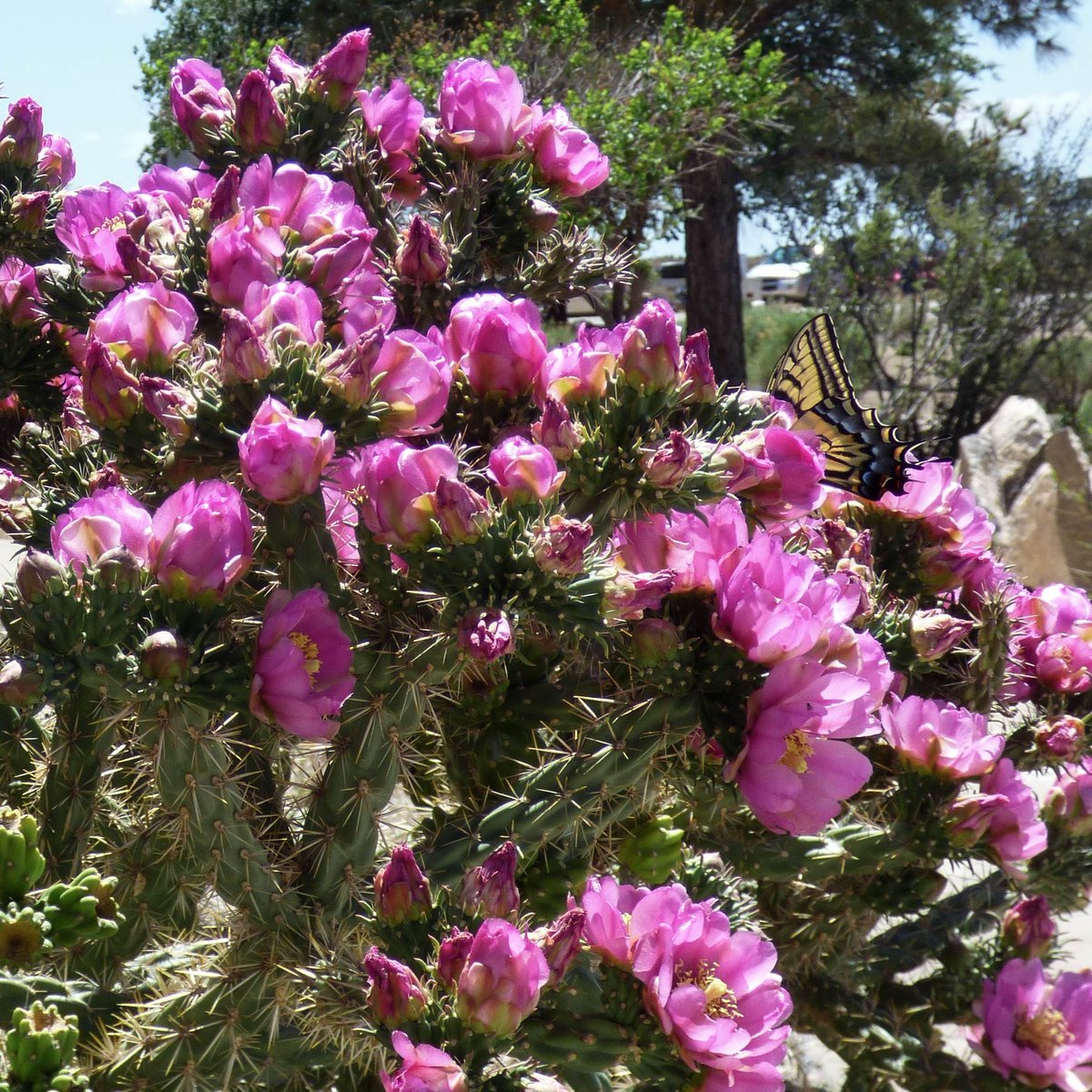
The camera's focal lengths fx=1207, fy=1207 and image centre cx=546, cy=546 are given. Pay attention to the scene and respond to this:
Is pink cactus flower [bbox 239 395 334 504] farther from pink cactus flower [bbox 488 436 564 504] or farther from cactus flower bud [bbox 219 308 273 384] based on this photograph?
pink cactus flower [bbox 488 436 564 504]

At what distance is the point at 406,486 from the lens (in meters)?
1.22

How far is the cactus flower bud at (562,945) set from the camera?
124 cm

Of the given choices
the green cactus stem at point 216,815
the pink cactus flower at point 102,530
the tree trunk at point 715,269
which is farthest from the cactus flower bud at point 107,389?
the tree trunk at point 715,269

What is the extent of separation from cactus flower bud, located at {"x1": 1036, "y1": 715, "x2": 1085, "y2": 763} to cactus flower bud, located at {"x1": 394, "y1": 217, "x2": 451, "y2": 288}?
45.3 inches

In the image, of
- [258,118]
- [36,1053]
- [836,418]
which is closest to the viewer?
[36,1053]

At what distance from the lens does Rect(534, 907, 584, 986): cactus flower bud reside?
4.08 ft

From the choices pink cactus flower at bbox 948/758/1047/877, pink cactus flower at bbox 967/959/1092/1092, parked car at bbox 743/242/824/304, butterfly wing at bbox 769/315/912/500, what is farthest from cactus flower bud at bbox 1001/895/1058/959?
parked car at bbox 743/242/824/304

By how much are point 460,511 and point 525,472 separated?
0.29ft

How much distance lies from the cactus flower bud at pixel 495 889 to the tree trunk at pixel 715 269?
9.79m

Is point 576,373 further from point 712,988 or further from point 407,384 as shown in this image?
point 712,988

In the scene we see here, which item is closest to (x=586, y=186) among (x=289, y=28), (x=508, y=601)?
(x=508, y=601)

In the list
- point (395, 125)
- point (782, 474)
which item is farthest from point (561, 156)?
point (782, 474)

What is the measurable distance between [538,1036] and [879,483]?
1095 millimetres

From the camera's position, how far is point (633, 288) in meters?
11.2
